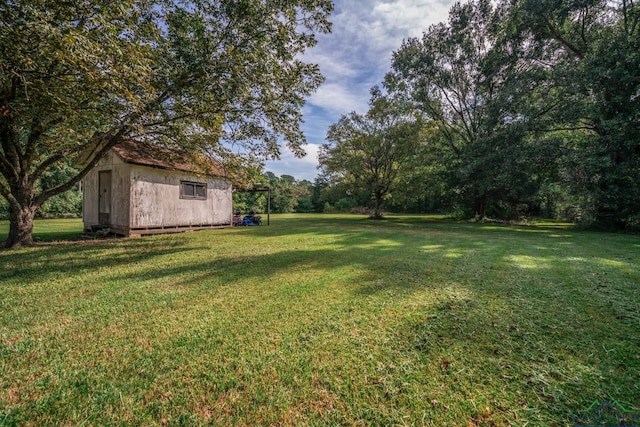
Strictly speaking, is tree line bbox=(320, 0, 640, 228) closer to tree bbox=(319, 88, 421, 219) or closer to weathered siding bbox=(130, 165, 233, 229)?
tree bbox=(319, 88, 421, 219)

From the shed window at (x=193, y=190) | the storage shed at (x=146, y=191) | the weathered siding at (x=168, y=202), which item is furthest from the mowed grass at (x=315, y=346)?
the shed window at (x=193, y=190)

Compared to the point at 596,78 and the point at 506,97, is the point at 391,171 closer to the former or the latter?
the point at 506,97

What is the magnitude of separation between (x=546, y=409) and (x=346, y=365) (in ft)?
4.37

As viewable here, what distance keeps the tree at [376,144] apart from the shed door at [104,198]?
1514 cm

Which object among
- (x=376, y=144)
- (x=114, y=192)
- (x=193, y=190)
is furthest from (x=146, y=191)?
(x=376, y=144)

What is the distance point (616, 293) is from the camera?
3637 mm

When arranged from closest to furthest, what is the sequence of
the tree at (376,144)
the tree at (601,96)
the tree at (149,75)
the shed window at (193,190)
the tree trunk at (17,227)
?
the tree at (149,75) → the tree trunk at (17,227) → the tree at (601,96) → the shed window at (193,190) → the tree at (376,144)

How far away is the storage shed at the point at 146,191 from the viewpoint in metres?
9.44

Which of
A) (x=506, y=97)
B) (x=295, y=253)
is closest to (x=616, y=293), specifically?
(x=295, y=253)

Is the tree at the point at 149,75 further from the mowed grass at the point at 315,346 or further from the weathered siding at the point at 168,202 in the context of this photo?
the mowed grass at the point at 315,346

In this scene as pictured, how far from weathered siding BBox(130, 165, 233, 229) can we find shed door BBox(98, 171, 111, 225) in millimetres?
1671

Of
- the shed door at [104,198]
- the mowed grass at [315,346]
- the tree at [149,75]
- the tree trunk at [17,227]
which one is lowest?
the mowed grass at [315,346]

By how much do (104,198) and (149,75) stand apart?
8.53 m

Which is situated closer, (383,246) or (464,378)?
(464,378)
